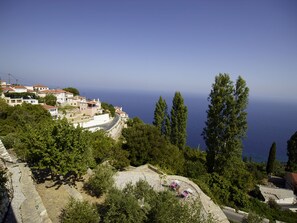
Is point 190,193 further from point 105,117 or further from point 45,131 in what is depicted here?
point 105,117

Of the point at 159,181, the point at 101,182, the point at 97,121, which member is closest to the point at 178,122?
the point at 159,181

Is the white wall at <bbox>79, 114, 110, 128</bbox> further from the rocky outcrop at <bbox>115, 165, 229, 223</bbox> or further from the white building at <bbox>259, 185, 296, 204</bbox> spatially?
the white building at <bbox>259, 185, 296, 204</bbox>

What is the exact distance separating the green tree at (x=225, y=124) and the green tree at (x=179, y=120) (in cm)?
552

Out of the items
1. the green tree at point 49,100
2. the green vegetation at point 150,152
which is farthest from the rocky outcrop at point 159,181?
the green tree at point 49,100

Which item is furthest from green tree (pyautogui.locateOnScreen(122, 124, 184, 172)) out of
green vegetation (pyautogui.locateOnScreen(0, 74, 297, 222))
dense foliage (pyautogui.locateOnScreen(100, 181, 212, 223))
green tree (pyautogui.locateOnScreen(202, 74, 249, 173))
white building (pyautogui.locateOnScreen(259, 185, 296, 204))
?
white building (pyautogui.locateOnScreen(259, 185, 296, 204))

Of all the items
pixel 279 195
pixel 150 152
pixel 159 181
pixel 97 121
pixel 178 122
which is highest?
pixel 178 122

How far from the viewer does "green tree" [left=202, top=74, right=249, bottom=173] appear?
18984mm

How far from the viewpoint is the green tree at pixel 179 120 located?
86.8ft

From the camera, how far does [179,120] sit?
2658 centimetres

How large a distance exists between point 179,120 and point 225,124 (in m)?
7.69

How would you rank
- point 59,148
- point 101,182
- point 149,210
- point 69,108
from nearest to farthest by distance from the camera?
point 149,210, point 59,148, point 101,182, point 69,108

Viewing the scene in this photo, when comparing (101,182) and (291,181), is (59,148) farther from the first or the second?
(291,181)

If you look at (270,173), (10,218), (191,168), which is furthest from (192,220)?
(270,173)

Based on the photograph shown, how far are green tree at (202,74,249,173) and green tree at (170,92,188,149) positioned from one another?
5522 millimetres
